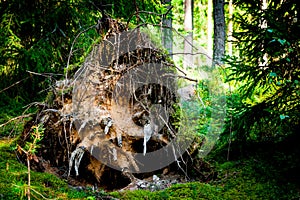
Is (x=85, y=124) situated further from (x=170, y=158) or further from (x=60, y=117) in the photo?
(x=170, y=158)

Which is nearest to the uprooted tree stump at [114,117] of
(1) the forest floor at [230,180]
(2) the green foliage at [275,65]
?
(1) the forest floor at [230,180]

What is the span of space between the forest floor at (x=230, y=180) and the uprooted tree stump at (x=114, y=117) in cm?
33

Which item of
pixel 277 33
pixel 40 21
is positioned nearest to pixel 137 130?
pixel 277 33

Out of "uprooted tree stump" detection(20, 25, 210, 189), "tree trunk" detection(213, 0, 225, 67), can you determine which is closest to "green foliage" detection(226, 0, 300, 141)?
"uprooted tree stump" detection(20, 25, 210, 189)

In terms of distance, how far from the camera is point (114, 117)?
3252 mm

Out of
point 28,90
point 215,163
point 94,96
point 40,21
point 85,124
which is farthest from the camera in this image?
point 28,90

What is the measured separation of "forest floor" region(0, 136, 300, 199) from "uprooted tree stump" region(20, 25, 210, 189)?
33 centimetres

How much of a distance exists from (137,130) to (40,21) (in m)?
3.53

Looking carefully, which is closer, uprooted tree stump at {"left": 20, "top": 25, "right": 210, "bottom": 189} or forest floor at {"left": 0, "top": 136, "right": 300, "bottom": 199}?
A: forest floor at {"left": 0, "top": 136, "right": 300, "bottom": 199}

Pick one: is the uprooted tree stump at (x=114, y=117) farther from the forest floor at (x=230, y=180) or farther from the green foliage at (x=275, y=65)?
→ the green foliage at (x=275, y=65)

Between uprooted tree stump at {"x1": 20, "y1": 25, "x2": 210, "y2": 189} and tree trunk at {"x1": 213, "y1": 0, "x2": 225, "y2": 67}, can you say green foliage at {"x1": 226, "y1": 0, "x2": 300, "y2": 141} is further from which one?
tree trunk at {"x1": 213, "y1": 0, "x2": 225, "y2": 67}

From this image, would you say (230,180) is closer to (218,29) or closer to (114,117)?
(114,117)

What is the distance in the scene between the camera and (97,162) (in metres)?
3.08

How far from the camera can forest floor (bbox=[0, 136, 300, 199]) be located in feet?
7.66
